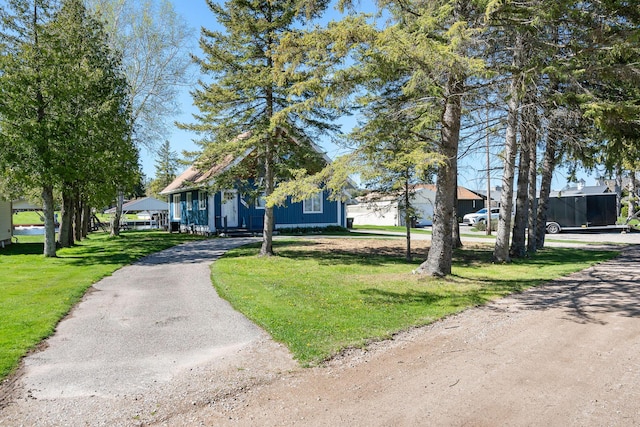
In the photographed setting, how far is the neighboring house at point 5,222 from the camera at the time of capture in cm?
2191

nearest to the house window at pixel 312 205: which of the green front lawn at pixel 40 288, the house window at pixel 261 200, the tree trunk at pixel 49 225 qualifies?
the house window at pixel 261 200

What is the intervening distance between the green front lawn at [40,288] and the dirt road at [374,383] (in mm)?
454

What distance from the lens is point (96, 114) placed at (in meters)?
16.4

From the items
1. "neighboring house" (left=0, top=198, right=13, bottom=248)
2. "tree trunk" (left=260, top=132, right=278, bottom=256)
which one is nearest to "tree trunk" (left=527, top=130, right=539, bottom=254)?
"tree trunk" (left=260, top=132, right=278, bottom=256)

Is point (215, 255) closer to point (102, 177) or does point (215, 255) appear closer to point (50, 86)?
point (102, 177)

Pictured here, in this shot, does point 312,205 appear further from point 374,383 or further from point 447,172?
point 374,383

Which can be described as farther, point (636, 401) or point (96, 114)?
point (96, 114)

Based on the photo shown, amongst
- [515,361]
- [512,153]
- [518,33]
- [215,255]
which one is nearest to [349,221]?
[215,255]

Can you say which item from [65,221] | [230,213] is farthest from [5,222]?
[230,213]

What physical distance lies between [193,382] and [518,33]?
9.46 meters

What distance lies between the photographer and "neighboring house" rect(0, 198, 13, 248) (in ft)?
71.9

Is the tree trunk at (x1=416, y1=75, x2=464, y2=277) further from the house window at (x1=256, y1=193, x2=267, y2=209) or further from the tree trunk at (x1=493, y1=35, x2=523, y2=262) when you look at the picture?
the house window at (x1=256, y1=193, x2=267, y2=209)

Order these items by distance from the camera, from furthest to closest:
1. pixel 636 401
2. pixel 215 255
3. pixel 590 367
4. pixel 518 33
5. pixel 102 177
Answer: pixel 102 177 → pixel 215 255 → pixel 518 33 → pixel 590 367 → pixel 636 401

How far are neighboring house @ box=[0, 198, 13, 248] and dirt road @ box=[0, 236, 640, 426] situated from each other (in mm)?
19372
